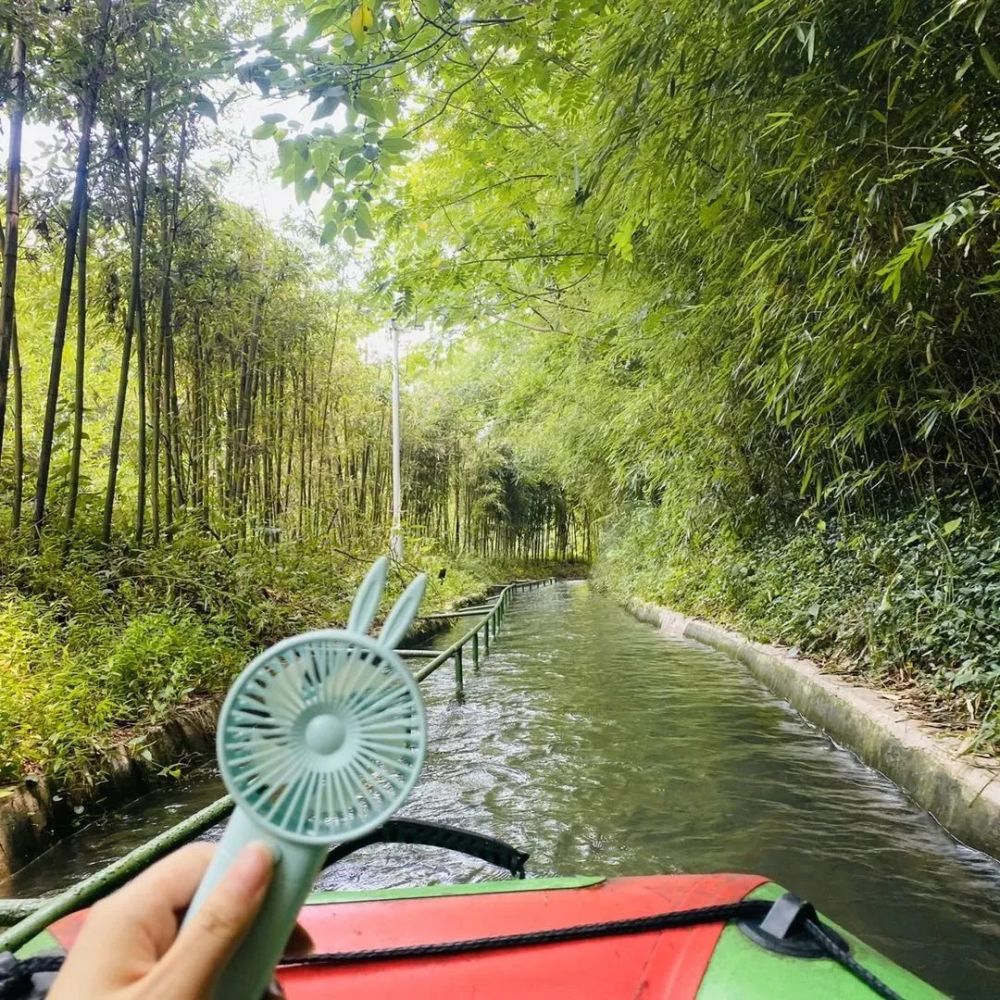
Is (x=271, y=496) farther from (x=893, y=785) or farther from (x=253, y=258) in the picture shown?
(x=893, y=785)

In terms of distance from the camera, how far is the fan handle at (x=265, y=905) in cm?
44

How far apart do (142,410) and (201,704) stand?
190 centimetres

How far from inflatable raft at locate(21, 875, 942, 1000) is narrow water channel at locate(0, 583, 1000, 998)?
118 cm

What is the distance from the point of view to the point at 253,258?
6188 mm

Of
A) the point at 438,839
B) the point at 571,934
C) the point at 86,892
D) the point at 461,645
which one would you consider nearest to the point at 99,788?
the point at 86,892

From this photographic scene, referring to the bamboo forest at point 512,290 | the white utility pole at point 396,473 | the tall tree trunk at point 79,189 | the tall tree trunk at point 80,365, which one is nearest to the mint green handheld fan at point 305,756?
the bamboo forest at point 512,290

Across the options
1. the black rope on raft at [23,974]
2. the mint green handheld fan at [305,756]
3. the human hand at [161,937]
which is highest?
the mint green handheld fan at [305,756]

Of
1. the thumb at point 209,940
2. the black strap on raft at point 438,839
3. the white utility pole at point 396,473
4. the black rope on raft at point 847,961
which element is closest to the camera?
the thumb at point 209,940

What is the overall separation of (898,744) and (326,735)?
11.3 feet

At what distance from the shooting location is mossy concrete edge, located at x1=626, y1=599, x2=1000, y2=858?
2.52m

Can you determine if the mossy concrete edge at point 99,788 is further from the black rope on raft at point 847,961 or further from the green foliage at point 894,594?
the green foliage at point 894,594

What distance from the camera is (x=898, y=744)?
3.16 m

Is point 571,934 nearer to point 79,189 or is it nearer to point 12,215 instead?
point 12,215

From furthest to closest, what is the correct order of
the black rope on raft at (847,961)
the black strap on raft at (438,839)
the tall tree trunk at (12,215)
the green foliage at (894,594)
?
the tall tree trunk at (12,215), the green foliage at (894,594), the black strap on raft at (438,839), the black rope on raft at (847,961)
